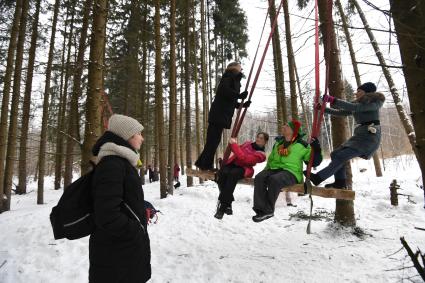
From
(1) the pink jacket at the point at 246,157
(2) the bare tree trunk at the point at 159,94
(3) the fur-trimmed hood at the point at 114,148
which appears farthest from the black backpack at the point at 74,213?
(2) the bare tree trunk at the point at 159,94

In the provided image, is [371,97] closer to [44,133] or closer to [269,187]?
[269,187]

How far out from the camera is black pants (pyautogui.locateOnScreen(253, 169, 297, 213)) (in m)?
4.68

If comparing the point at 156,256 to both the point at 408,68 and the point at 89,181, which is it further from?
the point at 408,68

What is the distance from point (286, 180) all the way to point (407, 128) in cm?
747

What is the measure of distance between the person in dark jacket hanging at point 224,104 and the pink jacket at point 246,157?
1.36ft

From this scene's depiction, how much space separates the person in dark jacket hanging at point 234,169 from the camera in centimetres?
513

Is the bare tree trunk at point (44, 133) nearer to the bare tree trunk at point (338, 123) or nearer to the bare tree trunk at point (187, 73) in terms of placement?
the bare tree trunk at point (187, 73)

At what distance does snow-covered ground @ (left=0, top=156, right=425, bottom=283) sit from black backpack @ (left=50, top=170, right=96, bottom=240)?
301 centimetres

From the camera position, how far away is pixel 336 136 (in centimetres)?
686

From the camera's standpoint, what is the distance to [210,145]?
222 inches

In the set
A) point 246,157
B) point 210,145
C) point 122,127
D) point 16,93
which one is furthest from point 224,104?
point 16,93

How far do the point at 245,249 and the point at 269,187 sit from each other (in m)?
2.16

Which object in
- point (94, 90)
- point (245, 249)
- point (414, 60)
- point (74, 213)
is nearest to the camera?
point (74, 213)

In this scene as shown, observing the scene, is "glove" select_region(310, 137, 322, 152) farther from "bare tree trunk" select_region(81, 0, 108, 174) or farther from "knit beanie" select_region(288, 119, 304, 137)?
"bare tree trunk" select_region(81, 0, 108, 174)
